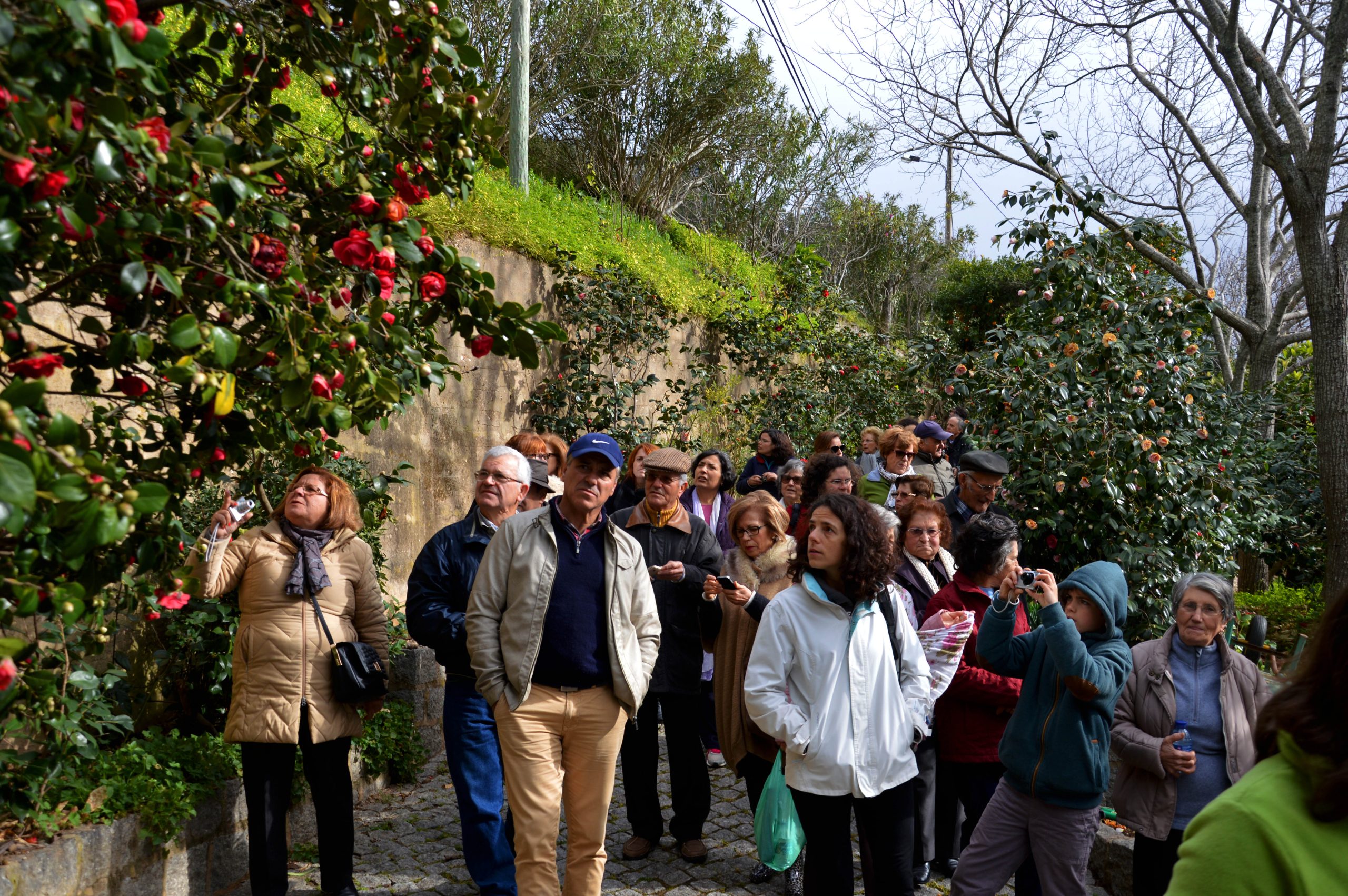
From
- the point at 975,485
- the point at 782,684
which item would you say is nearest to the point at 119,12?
the point at 782,684

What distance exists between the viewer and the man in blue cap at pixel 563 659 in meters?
3.81

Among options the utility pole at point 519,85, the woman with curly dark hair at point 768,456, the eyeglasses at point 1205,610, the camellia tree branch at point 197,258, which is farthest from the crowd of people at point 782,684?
the utility pole at point 519,85

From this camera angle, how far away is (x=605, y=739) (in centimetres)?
395

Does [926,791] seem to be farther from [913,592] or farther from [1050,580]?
[1050,580]

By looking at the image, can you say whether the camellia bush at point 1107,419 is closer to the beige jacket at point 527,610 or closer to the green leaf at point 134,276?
the beige jacket at point 527,610

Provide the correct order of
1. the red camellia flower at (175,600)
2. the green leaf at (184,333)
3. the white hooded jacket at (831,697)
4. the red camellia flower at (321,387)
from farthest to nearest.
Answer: the white hooded jacket at (831,697), the red camellia flower at (175,600), the red camellia flower at (321,387), the green leaf at (184,333)

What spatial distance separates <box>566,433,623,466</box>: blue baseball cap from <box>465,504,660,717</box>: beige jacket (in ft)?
0.90

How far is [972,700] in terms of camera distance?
4.45 metres

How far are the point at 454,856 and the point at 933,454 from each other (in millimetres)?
4978

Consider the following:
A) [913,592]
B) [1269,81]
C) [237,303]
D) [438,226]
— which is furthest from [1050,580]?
[1269,81]

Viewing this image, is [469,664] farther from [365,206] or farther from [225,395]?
[225,395]

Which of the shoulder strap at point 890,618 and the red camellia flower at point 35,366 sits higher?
the red camellia flower at point 35,366

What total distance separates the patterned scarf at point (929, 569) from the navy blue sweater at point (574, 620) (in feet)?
5.62

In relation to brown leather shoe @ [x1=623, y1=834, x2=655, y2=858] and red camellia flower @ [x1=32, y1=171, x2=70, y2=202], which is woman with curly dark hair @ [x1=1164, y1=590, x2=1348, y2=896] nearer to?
red camellia flower @ [x1=32, y1=171, x2=70, y2=202]
